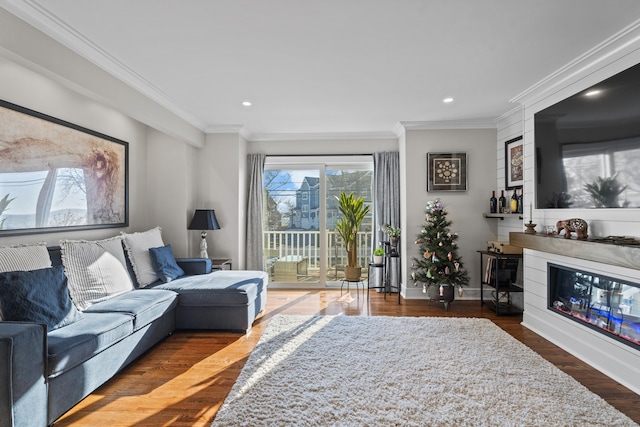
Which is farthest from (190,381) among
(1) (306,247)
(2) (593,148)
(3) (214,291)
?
(2) (593,148)

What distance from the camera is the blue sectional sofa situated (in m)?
1.72

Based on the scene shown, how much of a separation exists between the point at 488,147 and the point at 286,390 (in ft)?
14.3

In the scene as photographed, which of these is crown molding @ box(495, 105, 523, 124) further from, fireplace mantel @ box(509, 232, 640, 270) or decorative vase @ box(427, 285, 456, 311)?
decorative vase @ box(427, 285, 456, 311)

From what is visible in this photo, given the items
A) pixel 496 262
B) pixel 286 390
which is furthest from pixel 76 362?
pixel 496 262

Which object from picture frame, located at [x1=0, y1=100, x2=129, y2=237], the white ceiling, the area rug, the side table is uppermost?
the white ceiling

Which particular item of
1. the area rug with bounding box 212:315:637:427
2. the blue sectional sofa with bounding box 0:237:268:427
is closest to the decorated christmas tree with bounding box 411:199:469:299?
the area rug with bounding box 212:315:637:427

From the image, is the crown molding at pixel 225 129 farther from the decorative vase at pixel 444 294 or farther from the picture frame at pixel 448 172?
the decorative vase at pixel 444 294

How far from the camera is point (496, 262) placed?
411cm

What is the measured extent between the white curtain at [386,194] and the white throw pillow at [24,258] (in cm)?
421

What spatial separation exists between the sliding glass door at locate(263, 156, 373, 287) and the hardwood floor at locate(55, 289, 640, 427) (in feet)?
5.18

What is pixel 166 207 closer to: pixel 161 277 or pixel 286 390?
pixel 161 277

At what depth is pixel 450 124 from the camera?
15.9 ft

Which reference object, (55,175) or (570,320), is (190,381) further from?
(570,320)

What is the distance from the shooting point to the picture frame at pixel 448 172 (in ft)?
16.0
